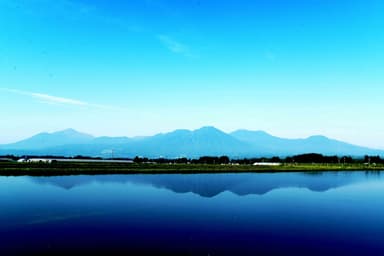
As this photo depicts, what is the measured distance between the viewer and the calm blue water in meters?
14.6

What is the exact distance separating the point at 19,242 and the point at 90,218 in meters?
5.84

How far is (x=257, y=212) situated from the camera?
2356cm

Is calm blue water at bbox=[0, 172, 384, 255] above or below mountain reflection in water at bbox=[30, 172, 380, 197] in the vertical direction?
below

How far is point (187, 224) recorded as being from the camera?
19.2 metres

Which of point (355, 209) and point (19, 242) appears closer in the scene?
point (19, 242)

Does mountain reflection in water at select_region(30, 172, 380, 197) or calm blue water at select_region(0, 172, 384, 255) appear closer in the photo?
calm blue water at select_region(0, 172, 384, 255)

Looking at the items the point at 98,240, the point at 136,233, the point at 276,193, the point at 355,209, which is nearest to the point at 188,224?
the point at 136,233

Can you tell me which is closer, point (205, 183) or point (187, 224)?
point (187, 224)

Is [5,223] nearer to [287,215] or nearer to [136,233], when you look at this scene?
[136,233]

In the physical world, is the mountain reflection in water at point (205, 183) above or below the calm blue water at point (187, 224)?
above

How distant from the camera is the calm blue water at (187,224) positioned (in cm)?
1456

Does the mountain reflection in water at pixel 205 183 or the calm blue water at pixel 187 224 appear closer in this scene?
the calm blue water at pixel 187 224

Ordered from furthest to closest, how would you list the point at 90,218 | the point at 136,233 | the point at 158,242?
the point at 90,218
the point at 136,233
the point at 158,242

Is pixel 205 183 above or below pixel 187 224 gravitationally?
above
